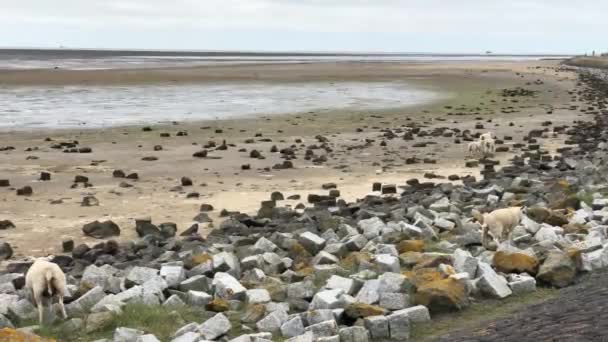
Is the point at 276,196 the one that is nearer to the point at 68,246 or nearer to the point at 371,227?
the point at 371,227

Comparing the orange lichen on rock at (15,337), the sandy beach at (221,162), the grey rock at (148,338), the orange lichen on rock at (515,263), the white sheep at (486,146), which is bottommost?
the sandy beach at (221,162)

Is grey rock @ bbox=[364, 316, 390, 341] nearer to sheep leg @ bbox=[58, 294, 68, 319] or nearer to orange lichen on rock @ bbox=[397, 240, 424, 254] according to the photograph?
orange lichen on rock @ bbox=[397, 240, 424, 254]

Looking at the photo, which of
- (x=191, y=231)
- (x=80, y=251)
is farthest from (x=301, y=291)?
(x=191, y=231)

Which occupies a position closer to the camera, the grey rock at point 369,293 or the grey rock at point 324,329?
the grey rock at point 324,329

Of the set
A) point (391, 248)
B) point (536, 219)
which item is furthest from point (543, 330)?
point (536, 219)

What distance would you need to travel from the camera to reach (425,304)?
6.77m

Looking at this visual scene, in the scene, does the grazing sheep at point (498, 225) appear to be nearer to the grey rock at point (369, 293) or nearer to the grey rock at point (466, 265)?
the grey rock at point (466, 265)

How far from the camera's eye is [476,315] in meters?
6.70

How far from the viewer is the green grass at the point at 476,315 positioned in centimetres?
636

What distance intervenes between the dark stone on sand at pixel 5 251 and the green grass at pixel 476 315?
6.00 metres

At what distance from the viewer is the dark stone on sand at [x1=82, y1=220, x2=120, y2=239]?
11.1m

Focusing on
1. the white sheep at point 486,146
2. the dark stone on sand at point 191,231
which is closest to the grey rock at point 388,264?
the dark stone on sand at point 191,231

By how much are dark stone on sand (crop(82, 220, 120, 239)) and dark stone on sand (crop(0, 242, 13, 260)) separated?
4.66ft

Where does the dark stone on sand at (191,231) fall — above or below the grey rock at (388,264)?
below
